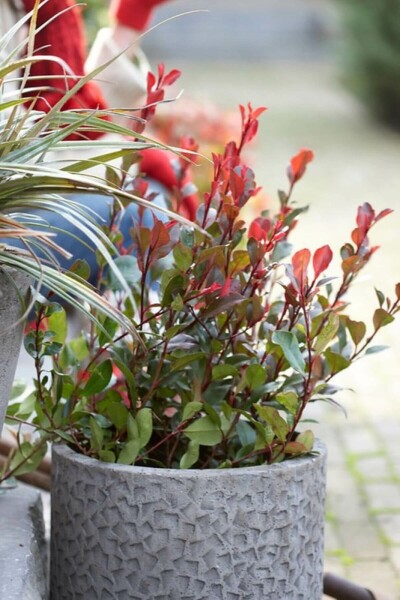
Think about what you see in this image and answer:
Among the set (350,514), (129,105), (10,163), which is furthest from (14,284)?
(350,514)

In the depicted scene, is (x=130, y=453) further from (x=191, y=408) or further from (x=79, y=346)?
(x=79, y=346)

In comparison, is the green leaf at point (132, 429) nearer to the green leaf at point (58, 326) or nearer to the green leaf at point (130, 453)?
the green leaf at point (130, 453)

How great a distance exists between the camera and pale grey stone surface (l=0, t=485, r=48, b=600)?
63.2 inches

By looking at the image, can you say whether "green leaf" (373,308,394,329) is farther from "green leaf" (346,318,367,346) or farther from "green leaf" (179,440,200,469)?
"green leaf" (179,440,200,469)

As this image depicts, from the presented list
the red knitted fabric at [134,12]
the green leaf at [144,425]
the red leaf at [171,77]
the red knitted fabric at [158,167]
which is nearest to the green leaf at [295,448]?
the green leaf at [144,425]

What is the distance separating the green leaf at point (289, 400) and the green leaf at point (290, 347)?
0.16 ft

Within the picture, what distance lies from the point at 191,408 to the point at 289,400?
0.50 ft

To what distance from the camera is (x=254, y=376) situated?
1663 mm

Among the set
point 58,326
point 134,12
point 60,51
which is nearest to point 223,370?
point 58,326

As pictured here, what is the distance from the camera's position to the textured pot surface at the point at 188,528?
1.57 metres

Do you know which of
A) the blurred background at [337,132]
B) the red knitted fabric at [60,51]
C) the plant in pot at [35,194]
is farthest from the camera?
the blurred background at [337,132]

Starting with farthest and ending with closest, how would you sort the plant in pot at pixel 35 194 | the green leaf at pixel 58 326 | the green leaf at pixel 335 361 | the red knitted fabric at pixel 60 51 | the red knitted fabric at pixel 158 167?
1. the red knitted fabric at pixel 158 167
2. the red knitted fabric at pixel 60 51
3. the green leaf at pixel 58 326
4. the green leaf at pixel 335 361
5. the plant in pot at pixel 35 194

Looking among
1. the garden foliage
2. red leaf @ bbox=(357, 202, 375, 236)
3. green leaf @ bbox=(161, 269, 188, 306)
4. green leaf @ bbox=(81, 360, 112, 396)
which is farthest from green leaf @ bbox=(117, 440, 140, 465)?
red leaf @ bbox=(357, 202, 375, 236)

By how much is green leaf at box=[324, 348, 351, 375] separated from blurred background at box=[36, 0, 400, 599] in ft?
0.12
